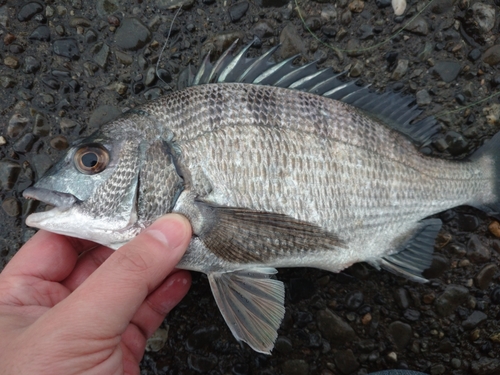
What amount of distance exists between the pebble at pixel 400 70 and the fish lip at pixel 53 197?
1837mm

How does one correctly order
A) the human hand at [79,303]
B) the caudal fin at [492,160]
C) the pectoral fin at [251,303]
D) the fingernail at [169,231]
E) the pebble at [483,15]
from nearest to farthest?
1. the human hand at [79,303]
2. the fingernail at [169,231]
3. the pectoral fin at [251,303]
4. the caudal fin at [492,160]
5. the pebble at [483,15]

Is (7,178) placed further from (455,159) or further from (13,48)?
(455,159)

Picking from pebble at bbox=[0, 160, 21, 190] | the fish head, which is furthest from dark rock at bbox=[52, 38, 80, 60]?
the fish head

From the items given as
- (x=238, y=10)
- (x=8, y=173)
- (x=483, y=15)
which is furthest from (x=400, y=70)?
(x=8, y=173)

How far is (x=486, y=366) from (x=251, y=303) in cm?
150

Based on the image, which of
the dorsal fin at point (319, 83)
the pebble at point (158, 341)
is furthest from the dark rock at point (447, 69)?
the pebble at point (158, 341)

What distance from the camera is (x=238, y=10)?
86.0 inches

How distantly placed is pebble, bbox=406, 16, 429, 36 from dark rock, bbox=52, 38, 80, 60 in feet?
6.50

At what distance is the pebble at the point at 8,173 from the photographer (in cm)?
218

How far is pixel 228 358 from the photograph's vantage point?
85.3 inches

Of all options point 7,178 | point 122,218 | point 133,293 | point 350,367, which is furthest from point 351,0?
point 7,178

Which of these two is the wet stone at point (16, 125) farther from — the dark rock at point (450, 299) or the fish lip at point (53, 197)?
the dark rock at point (450, 299)

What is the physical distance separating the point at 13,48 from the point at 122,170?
129 cm

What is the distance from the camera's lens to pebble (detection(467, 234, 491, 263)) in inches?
84.8
